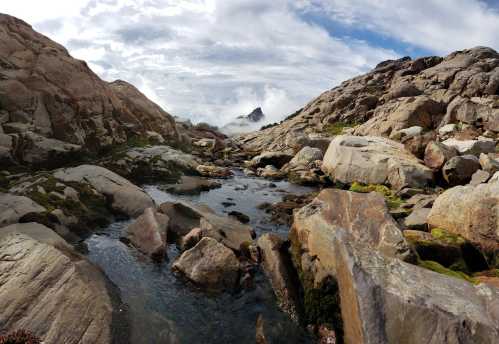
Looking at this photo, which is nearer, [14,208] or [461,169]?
[14,208]

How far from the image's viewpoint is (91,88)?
1663 inches

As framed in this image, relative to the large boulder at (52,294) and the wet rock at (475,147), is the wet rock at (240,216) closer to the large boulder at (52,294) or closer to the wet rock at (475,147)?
the large boulder at (52,294)

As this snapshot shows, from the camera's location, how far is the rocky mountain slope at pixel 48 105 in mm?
32062

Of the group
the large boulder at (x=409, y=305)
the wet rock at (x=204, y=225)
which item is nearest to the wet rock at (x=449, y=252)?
the large boulder at (x=409, y=305)

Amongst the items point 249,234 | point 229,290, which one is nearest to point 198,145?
point 249,234

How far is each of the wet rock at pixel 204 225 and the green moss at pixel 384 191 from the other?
51.3 feet

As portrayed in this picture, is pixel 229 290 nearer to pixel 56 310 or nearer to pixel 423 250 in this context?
pixel 56 310

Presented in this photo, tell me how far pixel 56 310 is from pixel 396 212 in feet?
84.0

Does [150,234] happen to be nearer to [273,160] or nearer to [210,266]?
[210,266]

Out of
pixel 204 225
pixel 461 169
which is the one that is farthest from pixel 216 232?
pixel 461 169

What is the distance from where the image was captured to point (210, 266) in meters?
17.9

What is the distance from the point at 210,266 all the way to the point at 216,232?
13.1 ft

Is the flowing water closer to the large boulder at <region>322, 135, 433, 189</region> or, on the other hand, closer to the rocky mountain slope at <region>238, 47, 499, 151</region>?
the large boulder at <region>322, 135, 433, 189</region>

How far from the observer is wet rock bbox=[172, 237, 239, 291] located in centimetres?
1761
